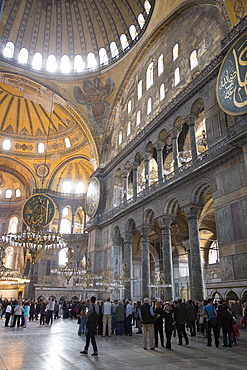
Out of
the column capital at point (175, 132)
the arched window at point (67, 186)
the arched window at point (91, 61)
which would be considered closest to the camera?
the column capital at point (175, 132)

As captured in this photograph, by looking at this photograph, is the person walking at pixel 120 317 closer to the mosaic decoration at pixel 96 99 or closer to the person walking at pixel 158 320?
the person walking at pixel 158 320

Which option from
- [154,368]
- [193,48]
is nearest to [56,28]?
[193,48]

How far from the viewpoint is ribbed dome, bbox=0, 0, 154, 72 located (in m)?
20.2

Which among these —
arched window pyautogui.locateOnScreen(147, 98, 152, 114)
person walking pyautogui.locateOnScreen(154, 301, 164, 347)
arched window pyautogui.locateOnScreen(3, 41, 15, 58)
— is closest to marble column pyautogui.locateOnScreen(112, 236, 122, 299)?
arched window pyautogui.locateOnScreen(147, 98, 152, 114)

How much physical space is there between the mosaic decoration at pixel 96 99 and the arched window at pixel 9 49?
481cm

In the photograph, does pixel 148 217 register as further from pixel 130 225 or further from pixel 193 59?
pixel 193 59

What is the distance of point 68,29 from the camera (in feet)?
71.2

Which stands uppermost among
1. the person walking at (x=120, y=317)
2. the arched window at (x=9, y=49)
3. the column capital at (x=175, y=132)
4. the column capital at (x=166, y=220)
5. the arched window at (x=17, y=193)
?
the arched window at (x=9, y=49)

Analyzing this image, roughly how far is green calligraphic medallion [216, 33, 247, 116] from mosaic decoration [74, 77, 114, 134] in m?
11.9

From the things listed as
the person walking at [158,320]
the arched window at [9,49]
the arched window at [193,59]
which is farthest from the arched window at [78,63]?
the person walking at [158,320]

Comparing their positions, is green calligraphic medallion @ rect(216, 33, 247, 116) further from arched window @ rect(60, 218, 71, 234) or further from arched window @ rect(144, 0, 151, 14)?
arched window @ rect(60, 218, 71, 234)

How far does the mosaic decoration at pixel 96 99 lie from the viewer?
21.2 m

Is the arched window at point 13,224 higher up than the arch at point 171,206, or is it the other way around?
the arched window at point 13,224

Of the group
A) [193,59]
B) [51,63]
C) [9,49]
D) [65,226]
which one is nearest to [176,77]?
[193,59]
